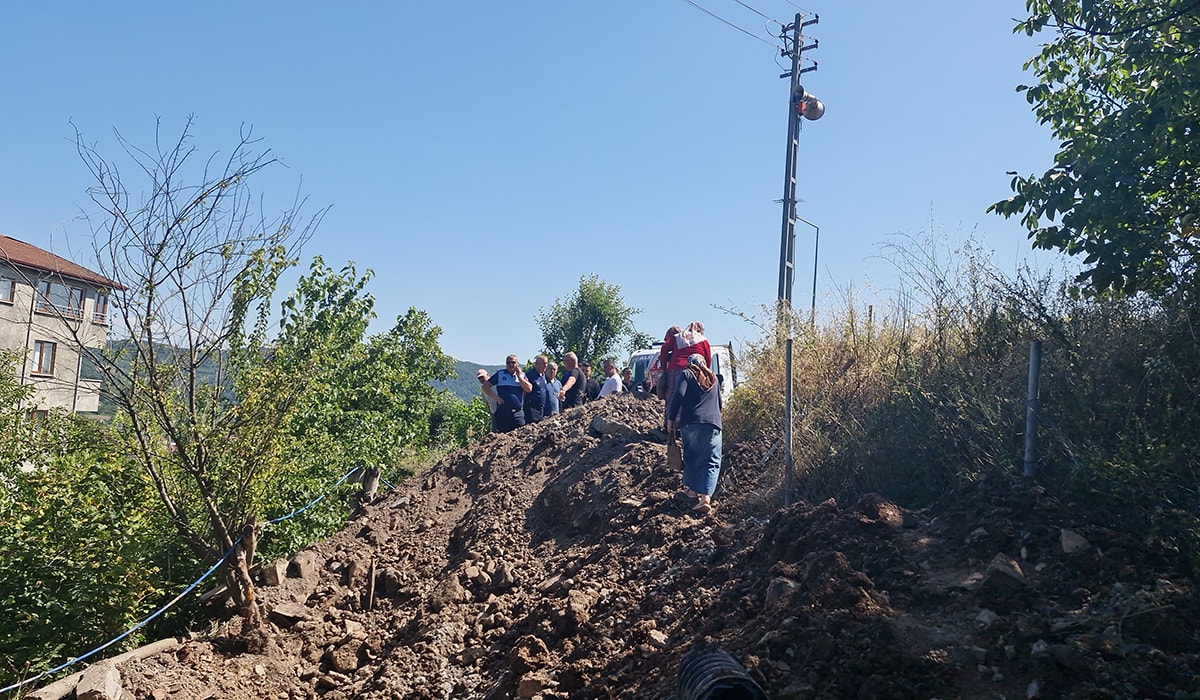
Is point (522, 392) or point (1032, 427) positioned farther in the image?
point (522, 392)

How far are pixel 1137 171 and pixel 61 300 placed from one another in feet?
23.5

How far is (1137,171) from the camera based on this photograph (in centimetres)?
495

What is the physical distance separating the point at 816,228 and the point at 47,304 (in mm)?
11929

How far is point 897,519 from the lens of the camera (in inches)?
197

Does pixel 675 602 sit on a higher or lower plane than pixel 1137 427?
lower

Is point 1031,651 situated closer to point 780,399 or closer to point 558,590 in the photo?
point 558,590

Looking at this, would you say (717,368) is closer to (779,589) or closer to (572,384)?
(572,384)

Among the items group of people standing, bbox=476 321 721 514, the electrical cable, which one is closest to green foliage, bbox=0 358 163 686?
the electrical cable

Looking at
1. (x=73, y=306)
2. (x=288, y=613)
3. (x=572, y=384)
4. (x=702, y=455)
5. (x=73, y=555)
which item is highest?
(x=572, y=384)

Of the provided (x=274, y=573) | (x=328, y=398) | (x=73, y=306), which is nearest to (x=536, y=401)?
(x=328, y=398)

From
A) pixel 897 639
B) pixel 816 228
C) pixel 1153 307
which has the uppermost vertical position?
pixel 816 228

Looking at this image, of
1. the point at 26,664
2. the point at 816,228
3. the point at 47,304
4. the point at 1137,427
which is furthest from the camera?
the point at 816,228

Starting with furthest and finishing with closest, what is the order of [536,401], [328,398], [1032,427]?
1. [536,401]
2. [328,398]
3. [1032,427]

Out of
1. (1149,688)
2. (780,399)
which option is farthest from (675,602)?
(780,399)
